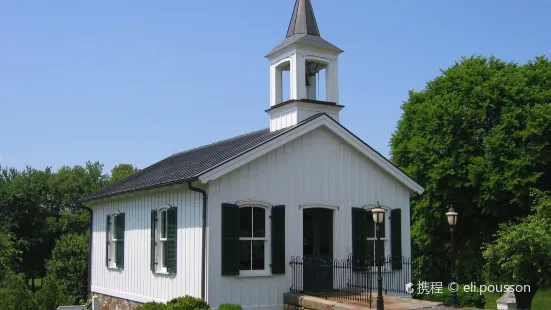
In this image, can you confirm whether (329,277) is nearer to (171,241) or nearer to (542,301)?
(171,241)

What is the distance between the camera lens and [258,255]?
1639 cm

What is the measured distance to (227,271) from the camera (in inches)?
616

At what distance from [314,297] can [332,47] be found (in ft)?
24.8

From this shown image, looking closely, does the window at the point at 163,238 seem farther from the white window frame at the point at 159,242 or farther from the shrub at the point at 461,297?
the shrub at the point at 461,297

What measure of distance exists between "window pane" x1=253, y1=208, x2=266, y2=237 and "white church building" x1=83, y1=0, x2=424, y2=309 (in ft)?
0.09

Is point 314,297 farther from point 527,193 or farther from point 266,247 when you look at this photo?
point 527,193

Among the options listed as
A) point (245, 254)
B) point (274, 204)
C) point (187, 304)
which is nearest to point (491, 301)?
point (274, 204)

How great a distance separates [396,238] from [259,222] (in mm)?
4539

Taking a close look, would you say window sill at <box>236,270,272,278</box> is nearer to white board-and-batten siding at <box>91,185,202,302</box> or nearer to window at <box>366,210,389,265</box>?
white board-and-batten siding at <box>91,185,202,302</box>

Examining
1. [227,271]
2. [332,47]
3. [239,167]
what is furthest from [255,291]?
[332,47]

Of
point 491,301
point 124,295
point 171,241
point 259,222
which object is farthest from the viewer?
point 491,301

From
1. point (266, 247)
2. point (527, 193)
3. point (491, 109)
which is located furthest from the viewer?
point (491, 109)

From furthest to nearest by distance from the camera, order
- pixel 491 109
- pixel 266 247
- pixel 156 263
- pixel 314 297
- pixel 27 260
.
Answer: pixel 27 260
pixel 491 109
pixel 156 263
pixel 266 247
pixel 314 297

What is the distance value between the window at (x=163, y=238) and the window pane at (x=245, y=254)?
2.16 metres
